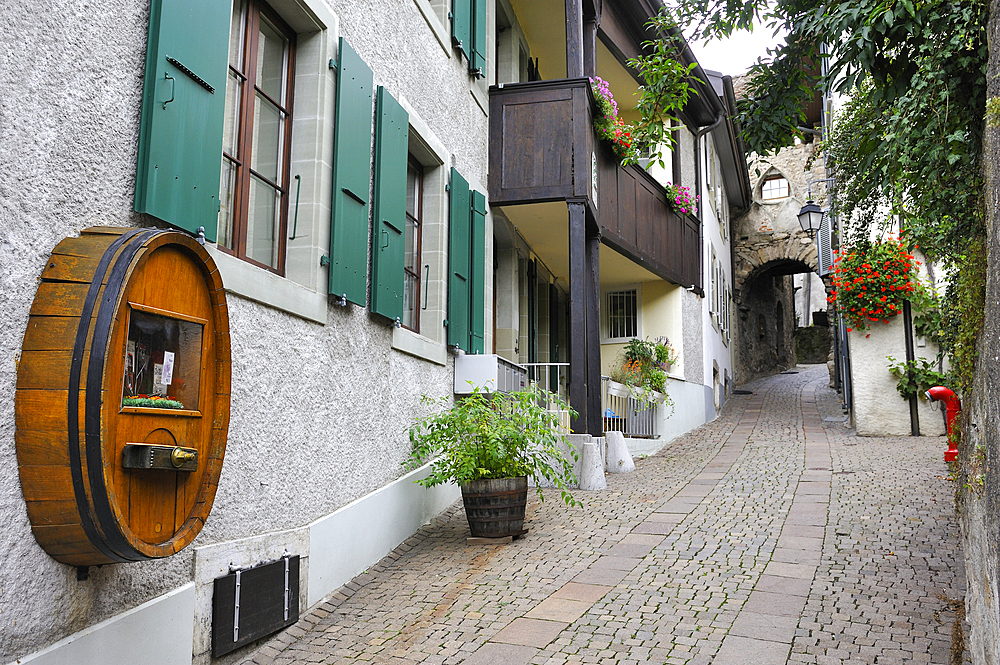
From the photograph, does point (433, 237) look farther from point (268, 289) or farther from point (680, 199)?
point (680, 199)

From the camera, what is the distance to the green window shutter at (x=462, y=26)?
7602 mm

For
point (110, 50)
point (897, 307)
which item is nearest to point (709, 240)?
point (897, 307)

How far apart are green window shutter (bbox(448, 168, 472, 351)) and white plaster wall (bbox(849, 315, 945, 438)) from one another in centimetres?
690

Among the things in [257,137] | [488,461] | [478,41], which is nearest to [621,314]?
[478,41]

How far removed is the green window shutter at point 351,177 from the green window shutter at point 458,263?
1838 millimetres

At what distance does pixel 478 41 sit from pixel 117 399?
6792mm

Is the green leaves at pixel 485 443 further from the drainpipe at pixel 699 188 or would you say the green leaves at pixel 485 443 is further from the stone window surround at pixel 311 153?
the drainpipe at pixel 699 188

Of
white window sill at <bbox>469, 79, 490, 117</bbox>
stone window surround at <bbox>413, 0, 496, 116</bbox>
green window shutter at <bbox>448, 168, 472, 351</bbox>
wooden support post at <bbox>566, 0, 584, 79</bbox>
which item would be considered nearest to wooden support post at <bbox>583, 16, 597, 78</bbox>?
wooden support post at <bbox>566, 0, 584, 79</bbox>

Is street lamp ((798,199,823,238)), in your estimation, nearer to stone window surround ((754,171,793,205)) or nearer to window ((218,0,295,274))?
stone window surround ((754,171,793,205))

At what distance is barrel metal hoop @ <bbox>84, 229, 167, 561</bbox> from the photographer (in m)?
2.45

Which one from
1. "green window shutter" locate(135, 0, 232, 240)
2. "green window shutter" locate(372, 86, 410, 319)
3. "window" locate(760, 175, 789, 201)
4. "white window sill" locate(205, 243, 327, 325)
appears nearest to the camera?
"green window shutter" locate(135, 0, 232, 240)

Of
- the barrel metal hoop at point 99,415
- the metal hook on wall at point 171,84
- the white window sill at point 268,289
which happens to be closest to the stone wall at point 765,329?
the white window sill at point 268,289

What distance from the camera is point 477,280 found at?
25.8ft

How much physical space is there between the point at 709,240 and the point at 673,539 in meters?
11.6
